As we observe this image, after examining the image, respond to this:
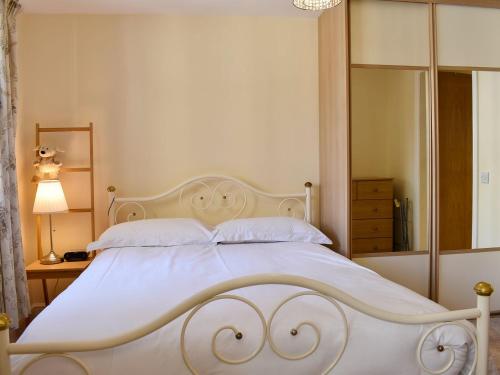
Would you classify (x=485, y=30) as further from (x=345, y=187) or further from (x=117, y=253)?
(x=117, y=253)

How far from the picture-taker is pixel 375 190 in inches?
122

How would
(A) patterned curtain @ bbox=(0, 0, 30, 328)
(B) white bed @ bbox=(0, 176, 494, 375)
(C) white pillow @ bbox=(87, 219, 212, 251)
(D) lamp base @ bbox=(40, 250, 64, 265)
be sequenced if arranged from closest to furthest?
(B) white bed @ bbox=(0, 176, 494, 375)
(A) patterned curtain @ bbox=(0, 0, 30, 328)
(C) white pillow @ bbox=(87, 219, 212, 251)
(D) lamp base @ bbox=(40, 250, 64, 265)

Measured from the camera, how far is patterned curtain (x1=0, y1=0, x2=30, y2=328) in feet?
8.26

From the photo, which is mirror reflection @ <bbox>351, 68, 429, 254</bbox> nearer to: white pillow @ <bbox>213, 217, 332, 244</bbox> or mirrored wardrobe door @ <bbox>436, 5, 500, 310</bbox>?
mirrored wardrobe door @ <bbox>436, 5, 500, 310</bbox>

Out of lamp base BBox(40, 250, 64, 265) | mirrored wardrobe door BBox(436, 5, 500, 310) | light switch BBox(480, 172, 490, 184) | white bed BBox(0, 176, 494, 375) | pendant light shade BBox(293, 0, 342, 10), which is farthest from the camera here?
light switch BBox(480, 172, 490, 184)

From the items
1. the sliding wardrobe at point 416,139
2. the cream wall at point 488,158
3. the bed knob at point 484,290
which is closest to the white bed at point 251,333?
the bed knob at point 484,290

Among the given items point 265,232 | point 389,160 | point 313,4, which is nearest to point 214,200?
point 265,232

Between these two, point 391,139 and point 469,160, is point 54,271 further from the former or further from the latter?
point 469,160

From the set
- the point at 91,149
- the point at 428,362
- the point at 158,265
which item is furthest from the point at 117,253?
the point at 428,362

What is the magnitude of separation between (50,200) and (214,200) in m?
1.16

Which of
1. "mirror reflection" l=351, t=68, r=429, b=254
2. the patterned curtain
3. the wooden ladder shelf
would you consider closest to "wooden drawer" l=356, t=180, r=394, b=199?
"mirror reflection" l=351, t=68, r=429, b=254

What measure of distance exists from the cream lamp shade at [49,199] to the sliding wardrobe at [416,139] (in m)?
1.92

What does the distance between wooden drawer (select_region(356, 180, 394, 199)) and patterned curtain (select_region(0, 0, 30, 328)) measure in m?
2.24

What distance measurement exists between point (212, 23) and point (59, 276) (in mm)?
2136
